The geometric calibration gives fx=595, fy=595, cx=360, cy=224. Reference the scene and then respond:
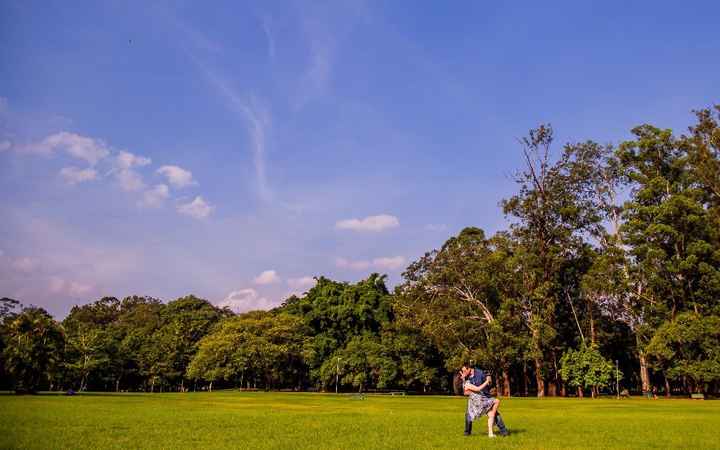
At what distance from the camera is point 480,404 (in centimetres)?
1549

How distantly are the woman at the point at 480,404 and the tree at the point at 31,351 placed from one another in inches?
1954

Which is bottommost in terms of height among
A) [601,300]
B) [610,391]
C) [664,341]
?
[610,391]

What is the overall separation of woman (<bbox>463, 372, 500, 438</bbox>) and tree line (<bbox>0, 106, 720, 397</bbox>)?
3598 centimetres

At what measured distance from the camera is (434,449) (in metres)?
12.5

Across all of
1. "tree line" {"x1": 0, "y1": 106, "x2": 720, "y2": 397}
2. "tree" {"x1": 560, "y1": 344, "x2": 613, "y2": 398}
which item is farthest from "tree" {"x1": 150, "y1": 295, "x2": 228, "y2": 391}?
"tree" {"x1": 560, "y1": 344, "x2": 613, "y2": 398}

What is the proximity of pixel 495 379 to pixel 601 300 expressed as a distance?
15178mm

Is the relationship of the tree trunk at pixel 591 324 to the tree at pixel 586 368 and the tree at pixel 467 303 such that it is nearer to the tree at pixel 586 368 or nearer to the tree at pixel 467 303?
the tree at pixel 586 368

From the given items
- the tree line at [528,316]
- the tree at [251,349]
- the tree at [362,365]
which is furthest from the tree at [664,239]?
the tree at [251,349]

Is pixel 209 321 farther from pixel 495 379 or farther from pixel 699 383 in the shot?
pixel 699 383

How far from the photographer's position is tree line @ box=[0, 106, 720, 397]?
188ft

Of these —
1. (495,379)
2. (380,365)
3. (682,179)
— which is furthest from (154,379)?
(682,179)

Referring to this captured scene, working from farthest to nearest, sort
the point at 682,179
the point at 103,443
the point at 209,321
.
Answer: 1. the point at 209,321
2. the point at 682,179
3. the point at 103,443

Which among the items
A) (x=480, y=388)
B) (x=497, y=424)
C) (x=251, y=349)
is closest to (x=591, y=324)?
(x=251, y=349)

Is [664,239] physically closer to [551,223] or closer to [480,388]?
[551,223]
